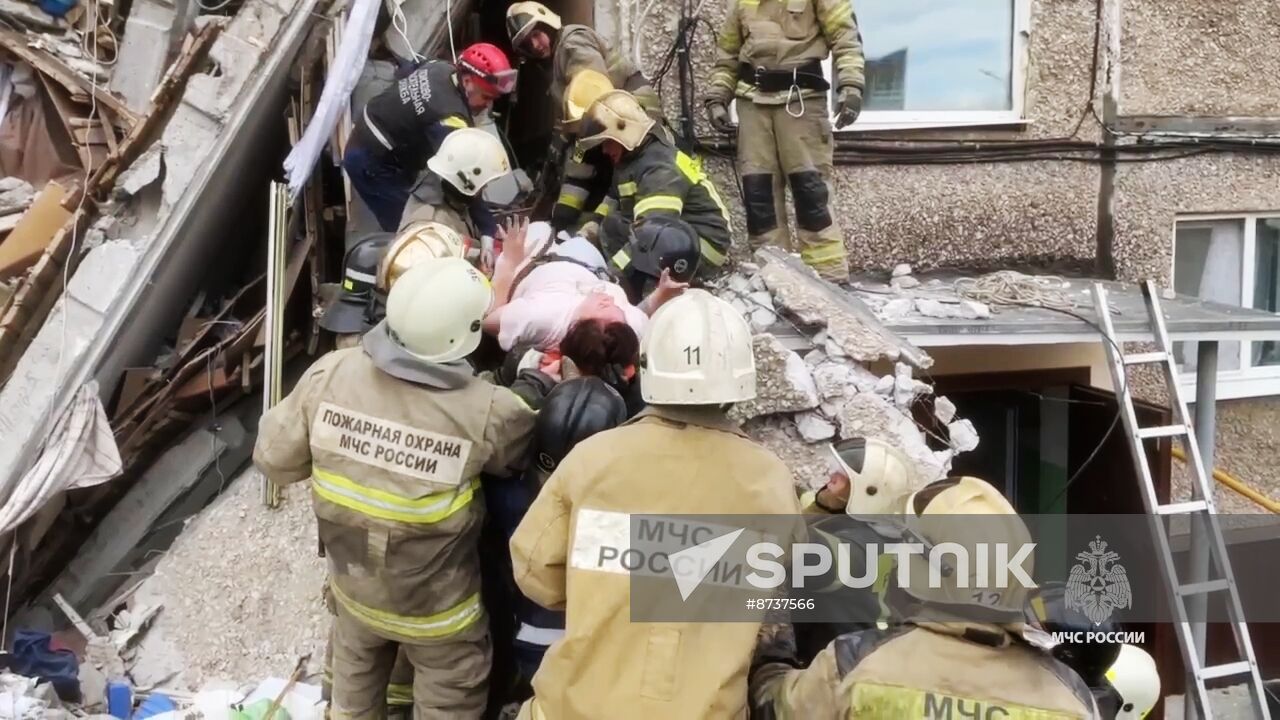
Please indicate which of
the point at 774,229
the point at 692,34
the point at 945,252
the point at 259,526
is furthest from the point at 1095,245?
the point at 259,526

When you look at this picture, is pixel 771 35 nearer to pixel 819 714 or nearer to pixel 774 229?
pixel 774 229

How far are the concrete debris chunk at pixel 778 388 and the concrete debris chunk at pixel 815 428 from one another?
4 centimetres

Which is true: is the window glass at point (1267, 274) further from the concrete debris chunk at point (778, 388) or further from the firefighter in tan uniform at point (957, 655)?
the firefighter in tan uniform at point (957, 655)

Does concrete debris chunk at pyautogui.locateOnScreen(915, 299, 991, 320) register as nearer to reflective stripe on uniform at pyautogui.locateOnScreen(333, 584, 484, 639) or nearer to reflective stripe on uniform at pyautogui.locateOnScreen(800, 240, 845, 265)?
reflective stripe on uniform at pyautogui.locateOnScreen(800, 240, 845, 265)

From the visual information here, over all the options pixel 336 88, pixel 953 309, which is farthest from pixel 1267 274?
pixel 336 88

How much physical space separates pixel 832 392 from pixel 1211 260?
431 centimetres

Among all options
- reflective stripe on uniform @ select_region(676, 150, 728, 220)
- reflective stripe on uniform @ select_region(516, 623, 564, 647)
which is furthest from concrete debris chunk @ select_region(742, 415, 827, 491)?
reflective stripe on uniform @ select_region(676, 150, 728, 220)

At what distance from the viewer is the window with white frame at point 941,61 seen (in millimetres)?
5805

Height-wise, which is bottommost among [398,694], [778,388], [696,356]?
[398,694]

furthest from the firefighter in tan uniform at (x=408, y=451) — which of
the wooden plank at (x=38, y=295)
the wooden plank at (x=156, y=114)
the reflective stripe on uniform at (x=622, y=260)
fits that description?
the wooden plank at (x=156, y=114)

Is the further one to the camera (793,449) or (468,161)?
(468,161)

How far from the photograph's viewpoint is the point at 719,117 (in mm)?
5496

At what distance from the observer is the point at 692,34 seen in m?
5.57

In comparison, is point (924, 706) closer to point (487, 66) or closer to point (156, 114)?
point (487, 66)
